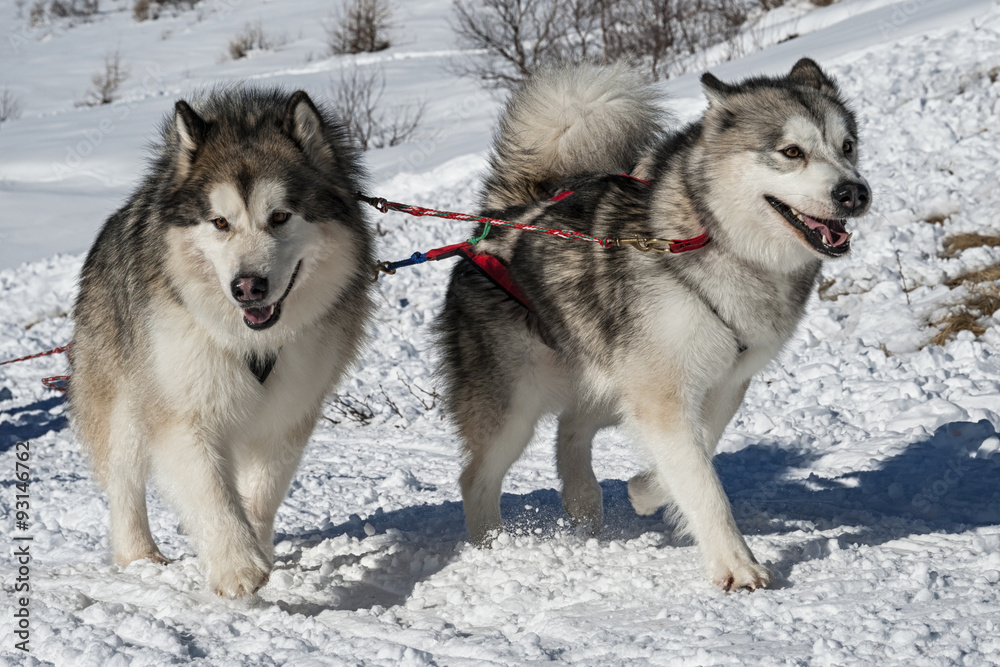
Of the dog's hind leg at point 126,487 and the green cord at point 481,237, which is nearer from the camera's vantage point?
the dog's hind leg at point 126,487

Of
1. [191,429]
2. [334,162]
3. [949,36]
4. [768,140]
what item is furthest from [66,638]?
[949,36]

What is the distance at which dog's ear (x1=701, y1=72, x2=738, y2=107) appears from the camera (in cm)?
321

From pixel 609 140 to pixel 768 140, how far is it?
1032 mm

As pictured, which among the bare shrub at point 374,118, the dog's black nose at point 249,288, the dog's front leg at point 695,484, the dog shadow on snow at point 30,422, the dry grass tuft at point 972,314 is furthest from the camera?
the bare shrub at point 374,118

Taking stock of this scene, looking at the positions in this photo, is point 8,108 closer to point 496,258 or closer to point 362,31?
point 362,31

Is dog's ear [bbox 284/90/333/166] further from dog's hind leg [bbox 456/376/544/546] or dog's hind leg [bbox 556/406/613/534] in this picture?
dog's hind leg [bbox 556/406/613/534]

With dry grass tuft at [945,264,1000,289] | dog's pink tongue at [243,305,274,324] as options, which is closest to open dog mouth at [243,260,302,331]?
dog's pink tongue at [243,305,274,324]

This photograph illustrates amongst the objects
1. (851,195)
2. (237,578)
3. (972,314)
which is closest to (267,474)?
(237,578)

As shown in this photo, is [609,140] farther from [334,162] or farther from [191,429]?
[191,429]

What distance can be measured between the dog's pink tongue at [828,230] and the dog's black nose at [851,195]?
0.13 meters

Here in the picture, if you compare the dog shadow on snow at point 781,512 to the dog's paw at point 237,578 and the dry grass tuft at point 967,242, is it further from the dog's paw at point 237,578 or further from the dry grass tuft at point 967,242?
the dry grass tuft at point 967,242

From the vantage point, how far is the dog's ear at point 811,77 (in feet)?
11.1

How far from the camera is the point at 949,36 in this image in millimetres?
9680

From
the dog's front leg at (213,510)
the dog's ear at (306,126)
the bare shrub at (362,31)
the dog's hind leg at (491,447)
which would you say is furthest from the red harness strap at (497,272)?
the bare shrub at (362,31)
